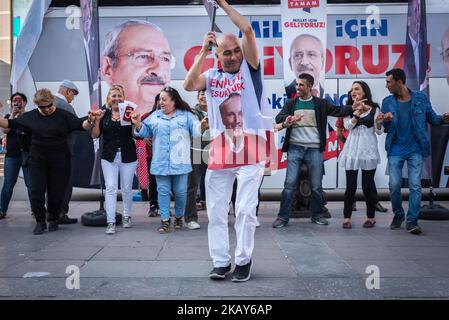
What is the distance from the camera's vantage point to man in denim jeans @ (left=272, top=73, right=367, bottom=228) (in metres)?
7.52

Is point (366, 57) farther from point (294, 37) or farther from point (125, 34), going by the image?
point (125, 34)

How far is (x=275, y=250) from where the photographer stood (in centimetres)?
601

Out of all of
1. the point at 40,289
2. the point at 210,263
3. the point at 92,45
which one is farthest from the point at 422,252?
the point at 92,45

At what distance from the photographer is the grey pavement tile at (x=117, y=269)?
4.86 metres

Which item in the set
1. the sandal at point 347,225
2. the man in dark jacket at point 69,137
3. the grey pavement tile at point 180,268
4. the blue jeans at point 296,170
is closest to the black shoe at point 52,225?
the man in dark jacket at point 69,137

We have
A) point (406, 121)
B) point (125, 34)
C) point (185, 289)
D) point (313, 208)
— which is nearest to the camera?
point (185, 289)

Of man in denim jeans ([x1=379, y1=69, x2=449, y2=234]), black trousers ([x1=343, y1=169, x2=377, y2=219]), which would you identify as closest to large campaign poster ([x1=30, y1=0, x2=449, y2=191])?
black trousers ([x1=343, y1=169, x2=377, y2=219])

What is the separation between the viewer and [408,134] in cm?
698

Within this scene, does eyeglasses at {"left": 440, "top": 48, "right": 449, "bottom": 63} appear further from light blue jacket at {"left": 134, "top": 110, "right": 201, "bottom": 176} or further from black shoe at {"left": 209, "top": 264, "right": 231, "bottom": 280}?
black shoe at {"left": 209, "top": 264, "right": 231, "bottom": 280}

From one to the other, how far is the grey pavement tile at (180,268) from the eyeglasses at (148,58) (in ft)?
15.8

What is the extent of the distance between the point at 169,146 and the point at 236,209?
8.98 ft

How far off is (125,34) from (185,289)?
20.2 ft
